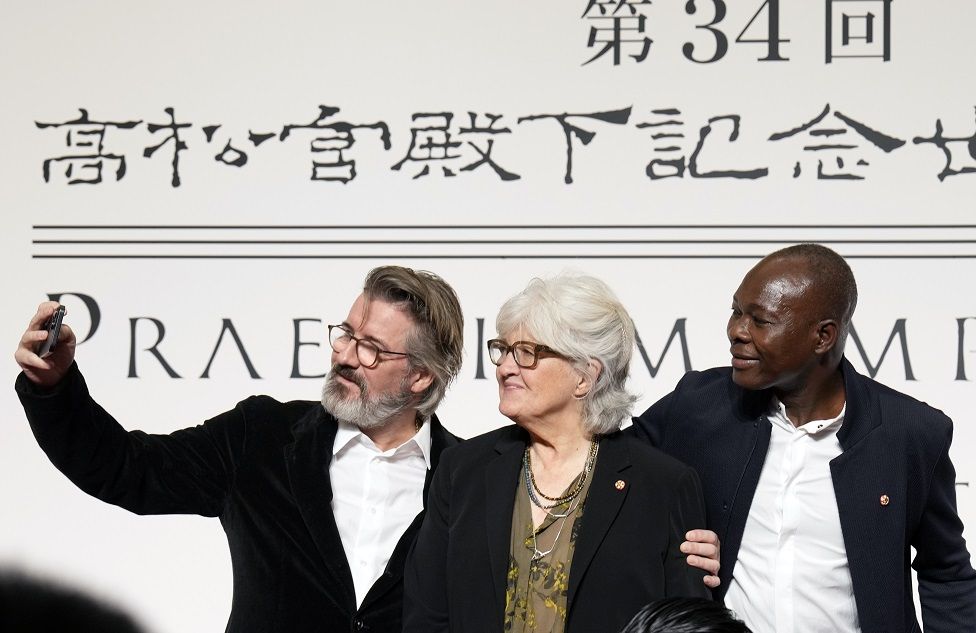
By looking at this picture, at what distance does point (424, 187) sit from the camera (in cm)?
365

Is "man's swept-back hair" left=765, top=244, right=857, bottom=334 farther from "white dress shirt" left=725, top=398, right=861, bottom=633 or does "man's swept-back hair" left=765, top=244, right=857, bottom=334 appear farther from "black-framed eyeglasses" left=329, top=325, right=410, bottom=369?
"black-framed eyeglasses" left=329, top=325, right=410, bottom=369

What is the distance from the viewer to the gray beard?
8.11 feet

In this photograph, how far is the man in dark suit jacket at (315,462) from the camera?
7.72 feet

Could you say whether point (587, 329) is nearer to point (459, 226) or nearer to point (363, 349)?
point (363, 349)

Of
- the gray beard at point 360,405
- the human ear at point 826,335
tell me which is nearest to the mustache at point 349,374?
the gray beard at point 360,405

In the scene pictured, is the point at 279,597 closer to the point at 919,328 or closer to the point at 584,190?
the point at 584,190

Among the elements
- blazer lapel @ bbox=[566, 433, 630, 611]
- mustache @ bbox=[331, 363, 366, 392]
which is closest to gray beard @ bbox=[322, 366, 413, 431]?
mustache @ bbox=[331, 363, 366, 392]

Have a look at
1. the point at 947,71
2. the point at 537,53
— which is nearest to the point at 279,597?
the point at 537,53

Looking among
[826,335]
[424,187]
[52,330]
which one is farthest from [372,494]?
[424,187]

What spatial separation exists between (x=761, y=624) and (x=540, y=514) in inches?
21.4

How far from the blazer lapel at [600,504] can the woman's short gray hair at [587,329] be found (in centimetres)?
5

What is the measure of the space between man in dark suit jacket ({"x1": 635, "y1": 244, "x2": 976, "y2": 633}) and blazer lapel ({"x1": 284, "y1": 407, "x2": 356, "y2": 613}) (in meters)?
0.74

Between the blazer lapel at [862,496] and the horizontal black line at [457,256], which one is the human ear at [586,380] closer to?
the blazer lapel at [862,496]

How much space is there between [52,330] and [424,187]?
5.45ft
